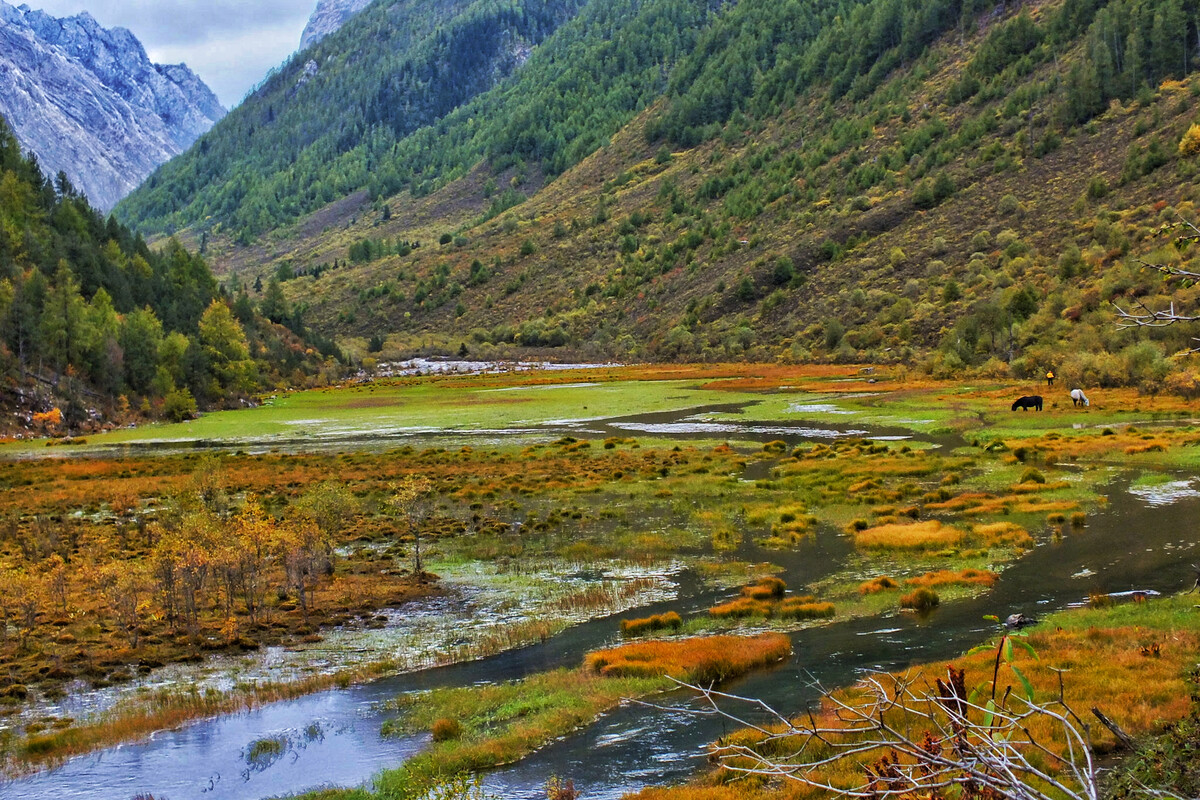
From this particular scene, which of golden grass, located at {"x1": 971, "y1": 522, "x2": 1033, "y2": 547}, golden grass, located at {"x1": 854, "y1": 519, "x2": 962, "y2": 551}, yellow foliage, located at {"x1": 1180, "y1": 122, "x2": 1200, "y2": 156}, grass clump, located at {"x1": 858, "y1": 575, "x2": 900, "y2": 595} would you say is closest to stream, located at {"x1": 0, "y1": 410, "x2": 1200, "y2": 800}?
golden grass, located at {"x1": 971, "y1": 522, "x2": 1033, "y2": 547}

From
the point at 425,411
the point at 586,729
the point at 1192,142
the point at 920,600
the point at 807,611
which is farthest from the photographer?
the point at 1192,142

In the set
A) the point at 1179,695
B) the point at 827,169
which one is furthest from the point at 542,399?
the point at 827,169

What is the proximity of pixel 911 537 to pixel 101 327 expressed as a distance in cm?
9565

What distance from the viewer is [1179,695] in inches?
599

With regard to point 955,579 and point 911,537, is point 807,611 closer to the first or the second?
point 955,579

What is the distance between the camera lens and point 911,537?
3269cm

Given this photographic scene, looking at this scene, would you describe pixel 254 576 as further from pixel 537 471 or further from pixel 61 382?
pixel 61 382

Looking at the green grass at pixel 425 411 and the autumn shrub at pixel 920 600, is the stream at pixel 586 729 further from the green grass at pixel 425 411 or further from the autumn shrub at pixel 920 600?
the green grass at pixel 425 411

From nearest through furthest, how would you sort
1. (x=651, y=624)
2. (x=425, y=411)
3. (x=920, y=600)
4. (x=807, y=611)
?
(x=651, y=624)
(x=807, y=611)
(x=920, y=600)
(x=425, y=411)

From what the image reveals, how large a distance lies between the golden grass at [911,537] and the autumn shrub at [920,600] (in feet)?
22.0

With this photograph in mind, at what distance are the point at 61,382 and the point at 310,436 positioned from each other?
1348 inches

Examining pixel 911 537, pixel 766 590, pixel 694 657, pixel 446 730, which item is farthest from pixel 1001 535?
pixel 446 730

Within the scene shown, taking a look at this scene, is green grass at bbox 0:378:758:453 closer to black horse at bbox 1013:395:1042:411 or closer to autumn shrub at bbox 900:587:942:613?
black horse at bbox 1013:395:1042:411

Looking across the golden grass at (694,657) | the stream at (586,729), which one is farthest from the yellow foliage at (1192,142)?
the golden grass at (694,657)
